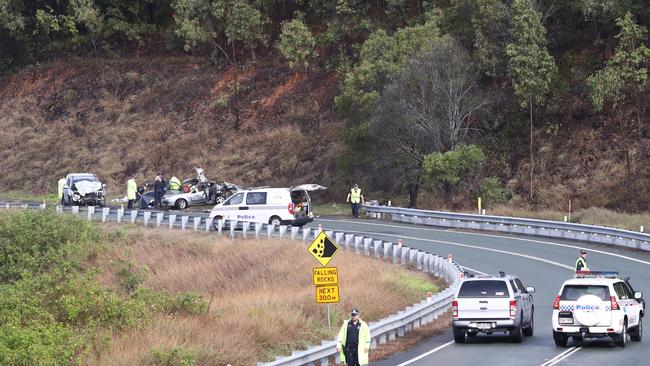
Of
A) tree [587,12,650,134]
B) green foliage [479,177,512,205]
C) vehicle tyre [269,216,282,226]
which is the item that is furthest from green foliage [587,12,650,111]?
vehicle tyre [269,216,282,226]

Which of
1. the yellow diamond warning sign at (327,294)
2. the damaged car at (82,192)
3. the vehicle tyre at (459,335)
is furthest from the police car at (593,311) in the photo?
the damaged car at (82,192)

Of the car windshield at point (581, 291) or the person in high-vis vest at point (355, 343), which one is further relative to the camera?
the car windshield at point (581, 291)

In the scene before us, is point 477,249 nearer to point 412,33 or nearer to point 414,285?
Answer: point 414,285

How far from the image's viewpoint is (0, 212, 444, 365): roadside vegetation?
2158cm

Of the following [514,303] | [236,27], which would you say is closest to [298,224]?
[514,303]

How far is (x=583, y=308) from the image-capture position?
23391 millimetres

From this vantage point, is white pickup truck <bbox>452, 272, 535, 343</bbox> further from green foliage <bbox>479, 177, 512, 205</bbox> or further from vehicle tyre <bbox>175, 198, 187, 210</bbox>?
vehicle tyre <bbox>175, 198, 187, 210</bbox>

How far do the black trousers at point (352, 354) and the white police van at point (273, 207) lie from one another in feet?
87.9

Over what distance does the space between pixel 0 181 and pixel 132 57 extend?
1673 cm

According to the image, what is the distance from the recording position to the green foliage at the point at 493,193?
185ft

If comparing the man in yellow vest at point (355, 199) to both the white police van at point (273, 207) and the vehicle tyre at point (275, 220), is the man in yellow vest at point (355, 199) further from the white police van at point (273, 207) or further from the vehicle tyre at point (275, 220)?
the vehicle tyre at point (275, 220)

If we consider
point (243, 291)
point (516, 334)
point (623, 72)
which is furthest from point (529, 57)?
point (516, 334)

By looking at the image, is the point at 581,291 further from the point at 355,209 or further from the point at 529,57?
the point at 529,57

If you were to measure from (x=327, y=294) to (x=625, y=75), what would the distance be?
36.6 meters
